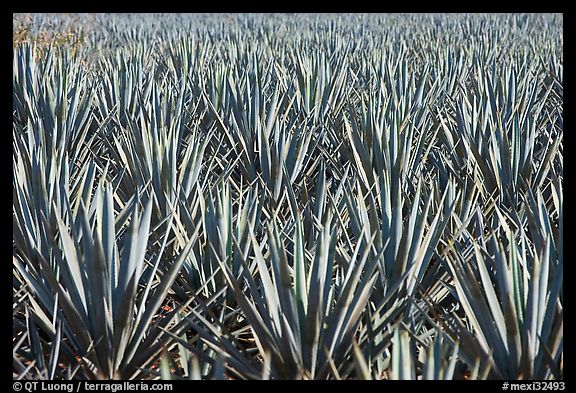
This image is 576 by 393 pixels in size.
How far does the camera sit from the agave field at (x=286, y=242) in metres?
1.54

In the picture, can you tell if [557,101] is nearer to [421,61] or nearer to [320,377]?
[421,61]

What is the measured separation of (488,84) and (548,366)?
8.98 feet

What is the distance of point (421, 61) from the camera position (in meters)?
6.04

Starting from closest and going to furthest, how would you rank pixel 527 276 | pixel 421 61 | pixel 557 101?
1. pixel 527 276
2. pixel 557 101
3. pixel 421 61

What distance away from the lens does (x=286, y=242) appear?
2268mm

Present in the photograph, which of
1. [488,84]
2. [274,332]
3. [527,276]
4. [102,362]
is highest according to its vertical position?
[488,84]

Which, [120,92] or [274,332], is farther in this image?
[120,92]

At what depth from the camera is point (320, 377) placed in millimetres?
1544

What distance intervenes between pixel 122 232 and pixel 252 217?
492mm

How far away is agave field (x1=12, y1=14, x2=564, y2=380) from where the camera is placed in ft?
5.06

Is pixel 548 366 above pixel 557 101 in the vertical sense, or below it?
below

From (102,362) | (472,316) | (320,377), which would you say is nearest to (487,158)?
(472,316)

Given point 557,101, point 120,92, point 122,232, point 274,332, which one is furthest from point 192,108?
point 274,332

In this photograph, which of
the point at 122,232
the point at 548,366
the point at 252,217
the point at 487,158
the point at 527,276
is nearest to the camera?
the point at 548,366
